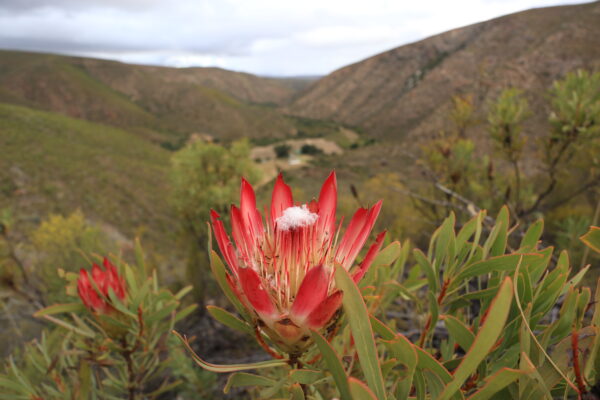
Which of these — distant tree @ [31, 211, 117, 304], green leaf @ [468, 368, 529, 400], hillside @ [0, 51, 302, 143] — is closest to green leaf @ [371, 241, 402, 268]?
green leaf @ [468, 368, 529, 400]

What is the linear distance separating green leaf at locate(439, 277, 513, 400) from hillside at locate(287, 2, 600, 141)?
1841cm

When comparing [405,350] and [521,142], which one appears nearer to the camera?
[405,350]

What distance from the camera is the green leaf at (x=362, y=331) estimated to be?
0.40 m

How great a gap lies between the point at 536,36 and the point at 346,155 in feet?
93.9

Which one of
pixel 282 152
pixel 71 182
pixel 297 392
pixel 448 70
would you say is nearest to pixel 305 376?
pixel 297 392

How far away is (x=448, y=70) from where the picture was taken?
47625 millimetres

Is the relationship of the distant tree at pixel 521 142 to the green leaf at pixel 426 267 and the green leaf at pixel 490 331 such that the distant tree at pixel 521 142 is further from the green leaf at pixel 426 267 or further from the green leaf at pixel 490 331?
the green leaf at pixel 490 331

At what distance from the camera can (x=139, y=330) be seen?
3.29 ft

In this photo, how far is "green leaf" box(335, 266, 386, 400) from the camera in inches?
15.9

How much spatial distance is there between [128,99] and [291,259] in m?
79.4

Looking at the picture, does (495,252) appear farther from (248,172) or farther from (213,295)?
(248,172)

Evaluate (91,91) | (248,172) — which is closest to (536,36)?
(248,172)

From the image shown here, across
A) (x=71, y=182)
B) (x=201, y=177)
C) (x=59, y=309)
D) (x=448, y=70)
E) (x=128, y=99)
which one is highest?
(x=128, y=99)

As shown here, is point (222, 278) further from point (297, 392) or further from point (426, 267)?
point (426, 267)
